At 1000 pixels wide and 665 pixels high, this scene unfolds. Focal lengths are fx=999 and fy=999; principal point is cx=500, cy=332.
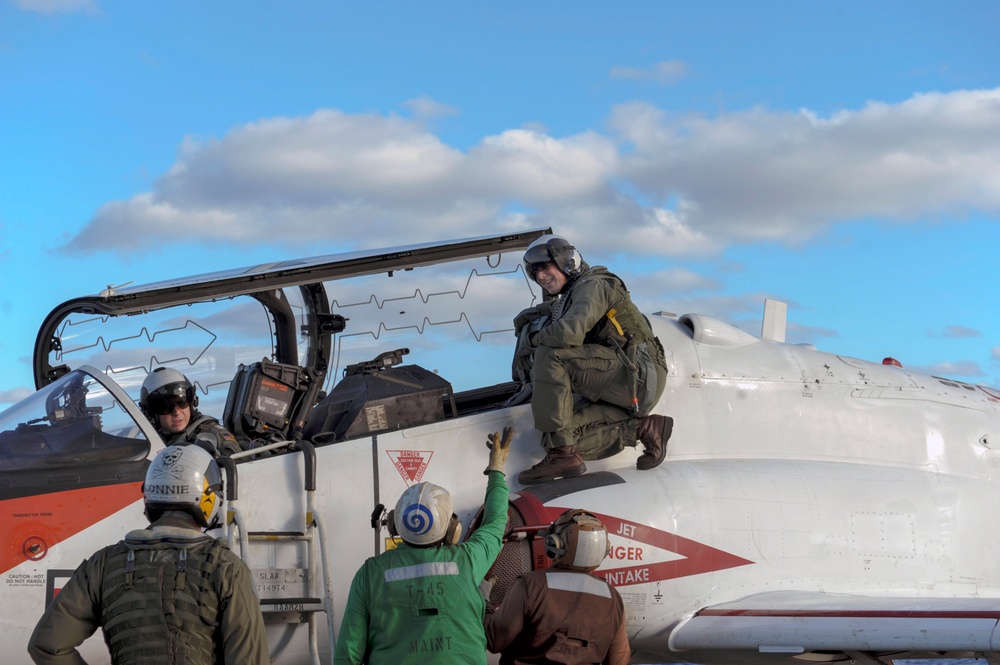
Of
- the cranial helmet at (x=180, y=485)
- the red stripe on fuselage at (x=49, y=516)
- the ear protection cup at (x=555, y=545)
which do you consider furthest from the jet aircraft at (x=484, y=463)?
the cranial helmet at (x=180, y=485)

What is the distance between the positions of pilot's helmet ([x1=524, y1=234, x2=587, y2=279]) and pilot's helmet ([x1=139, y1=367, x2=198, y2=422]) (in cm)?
246

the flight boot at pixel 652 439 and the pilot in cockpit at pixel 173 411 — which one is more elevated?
the pilot in cockpit at pixel 173 411

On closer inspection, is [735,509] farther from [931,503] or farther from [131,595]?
[131,595]

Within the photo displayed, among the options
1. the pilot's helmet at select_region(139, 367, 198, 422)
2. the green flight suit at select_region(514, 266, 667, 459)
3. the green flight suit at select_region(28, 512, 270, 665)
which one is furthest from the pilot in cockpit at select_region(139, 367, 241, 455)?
the green flight suit at select_region(28, 512, 270, 665)

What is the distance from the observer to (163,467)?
367cm

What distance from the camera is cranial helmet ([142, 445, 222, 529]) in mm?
3623

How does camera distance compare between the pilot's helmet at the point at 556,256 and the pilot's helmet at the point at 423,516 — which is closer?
the pilot's helmet at the point at 423,516

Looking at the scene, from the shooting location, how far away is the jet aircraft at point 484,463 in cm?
594

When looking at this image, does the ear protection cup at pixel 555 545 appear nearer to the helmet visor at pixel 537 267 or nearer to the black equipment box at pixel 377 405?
the black equipment box at pixel 377 405

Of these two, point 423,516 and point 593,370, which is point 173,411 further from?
point 423,516

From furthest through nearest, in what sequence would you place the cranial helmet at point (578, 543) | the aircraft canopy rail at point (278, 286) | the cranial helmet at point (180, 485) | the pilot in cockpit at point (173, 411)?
the aircraft canopy rail at point (278, 286) < the pilot in cockpit at point (173, 411) < the cranial helmet at point (578, 543) < the cranial helmet at point (180, 485)

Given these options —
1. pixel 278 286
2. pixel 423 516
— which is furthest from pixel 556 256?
pixel 423 516

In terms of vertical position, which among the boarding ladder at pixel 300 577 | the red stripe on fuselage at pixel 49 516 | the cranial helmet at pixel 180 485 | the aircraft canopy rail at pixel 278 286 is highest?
the aircraft canopy rail at pixel 278 286

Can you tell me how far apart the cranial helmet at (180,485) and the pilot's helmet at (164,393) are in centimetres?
267
